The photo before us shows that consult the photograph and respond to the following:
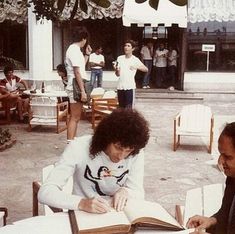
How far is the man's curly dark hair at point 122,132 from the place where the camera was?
307 centimetres

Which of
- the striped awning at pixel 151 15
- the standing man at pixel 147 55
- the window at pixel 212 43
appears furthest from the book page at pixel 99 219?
the window at pixel 212 43

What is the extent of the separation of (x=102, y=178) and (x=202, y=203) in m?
0.91

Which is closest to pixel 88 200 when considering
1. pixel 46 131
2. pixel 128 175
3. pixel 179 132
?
pixel 128 175

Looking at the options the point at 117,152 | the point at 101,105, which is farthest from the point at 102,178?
the point at 101,105

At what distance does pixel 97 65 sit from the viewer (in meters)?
16.5

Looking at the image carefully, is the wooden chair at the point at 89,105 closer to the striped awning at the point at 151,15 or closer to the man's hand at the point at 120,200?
the striped awning at the point at 151,15

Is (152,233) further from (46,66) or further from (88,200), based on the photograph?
(46,66)

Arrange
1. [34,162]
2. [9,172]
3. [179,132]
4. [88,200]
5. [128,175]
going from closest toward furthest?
1. [88,200]
2. [128,175]
3. [9,172]
4. [34,162]
5. [179,132]

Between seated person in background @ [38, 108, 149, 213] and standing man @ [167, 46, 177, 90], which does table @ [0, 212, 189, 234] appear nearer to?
seated person in background @ [38, 108, 149, 213]

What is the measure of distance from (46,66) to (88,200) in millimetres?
14688

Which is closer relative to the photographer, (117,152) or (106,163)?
(117,152)

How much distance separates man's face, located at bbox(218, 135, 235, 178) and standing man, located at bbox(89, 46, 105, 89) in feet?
45.4

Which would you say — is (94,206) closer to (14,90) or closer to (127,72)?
(127,72)

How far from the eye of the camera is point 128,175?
3.37 meters
